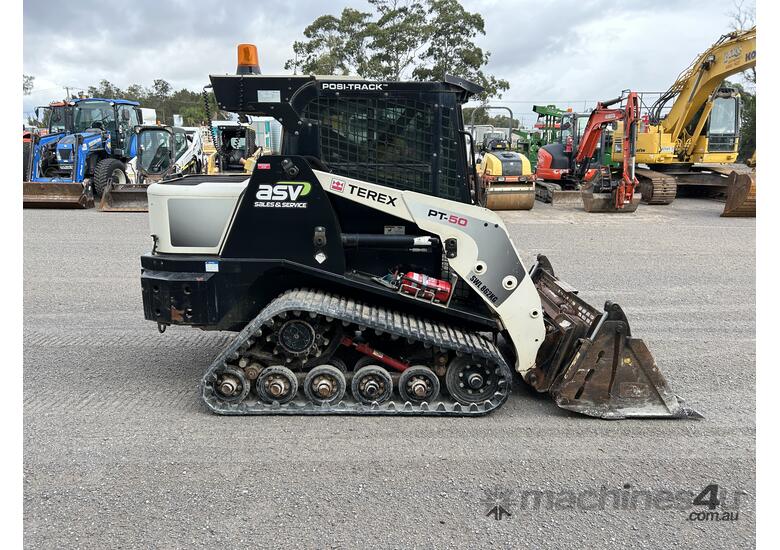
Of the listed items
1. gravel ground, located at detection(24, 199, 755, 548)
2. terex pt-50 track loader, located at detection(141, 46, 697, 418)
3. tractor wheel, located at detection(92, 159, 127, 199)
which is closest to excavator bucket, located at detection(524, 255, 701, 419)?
terex pt-50 track loader, located at detection(141, 46, 697, 418)

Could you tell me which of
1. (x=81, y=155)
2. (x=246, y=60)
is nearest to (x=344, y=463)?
(x=246, y=60)

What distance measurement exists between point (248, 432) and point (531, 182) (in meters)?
13.2

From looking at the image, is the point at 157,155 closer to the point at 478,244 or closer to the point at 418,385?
the point at 478,244

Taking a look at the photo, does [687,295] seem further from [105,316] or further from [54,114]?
[54,114]

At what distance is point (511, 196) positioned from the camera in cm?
1556

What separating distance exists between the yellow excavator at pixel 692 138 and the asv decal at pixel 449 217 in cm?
1442

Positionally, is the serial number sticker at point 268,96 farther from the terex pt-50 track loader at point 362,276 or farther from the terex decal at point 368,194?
the terex decal at point 368,194

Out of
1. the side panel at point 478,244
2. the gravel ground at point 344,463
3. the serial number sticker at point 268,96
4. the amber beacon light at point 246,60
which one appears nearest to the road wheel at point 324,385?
the gravel ground at point 344,463

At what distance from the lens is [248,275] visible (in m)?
4.31

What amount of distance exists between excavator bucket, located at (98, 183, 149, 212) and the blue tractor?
75cm

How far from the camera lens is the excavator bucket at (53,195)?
571 inches

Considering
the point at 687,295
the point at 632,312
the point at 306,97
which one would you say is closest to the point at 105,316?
the point at 306,97

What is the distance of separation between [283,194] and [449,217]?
1.20m

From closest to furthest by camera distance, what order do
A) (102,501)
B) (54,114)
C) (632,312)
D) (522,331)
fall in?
(102,501)
(522,331)
(632,312)
(54,114)
